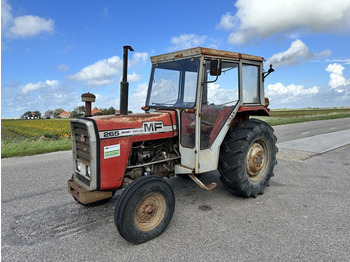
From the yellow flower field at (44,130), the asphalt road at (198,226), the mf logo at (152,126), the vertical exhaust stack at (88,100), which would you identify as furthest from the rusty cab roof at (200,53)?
the yellow flower field at (44,130)

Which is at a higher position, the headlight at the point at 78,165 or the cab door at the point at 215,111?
the cab door at the point at 215,111

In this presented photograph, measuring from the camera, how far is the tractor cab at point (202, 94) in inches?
134

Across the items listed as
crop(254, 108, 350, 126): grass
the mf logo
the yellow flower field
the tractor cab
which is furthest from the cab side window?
crop(254, 108, 350, 126): grass

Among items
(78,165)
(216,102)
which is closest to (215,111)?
(216,102)

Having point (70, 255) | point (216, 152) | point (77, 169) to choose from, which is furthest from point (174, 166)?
point (70, 255)

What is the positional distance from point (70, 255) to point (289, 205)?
10.6 feet

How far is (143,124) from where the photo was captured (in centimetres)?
319

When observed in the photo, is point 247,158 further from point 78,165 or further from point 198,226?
point 78,165

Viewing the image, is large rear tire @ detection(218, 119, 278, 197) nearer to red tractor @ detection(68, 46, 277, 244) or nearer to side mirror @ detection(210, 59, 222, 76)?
red tractor @ detection(68, 46, 277, 244)

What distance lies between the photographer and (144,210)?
2.85 m

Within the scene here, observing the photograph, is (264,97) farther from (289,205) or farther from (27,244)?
(27,244)

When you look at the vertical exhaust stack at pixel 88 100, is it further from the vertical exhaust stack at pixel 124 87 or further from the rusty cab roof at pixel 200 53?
the rusty cab roof at pixel 200 53

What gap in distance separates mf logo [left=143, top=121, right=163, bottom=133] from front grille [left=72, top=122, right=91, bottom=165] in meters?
0.75

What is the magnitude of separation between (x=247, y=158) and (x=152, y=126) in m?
1.83
